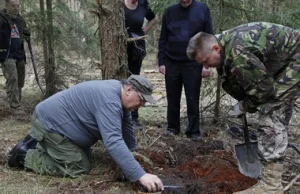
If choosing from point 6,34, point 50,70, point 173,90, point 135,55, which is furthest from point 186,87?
point 6,34

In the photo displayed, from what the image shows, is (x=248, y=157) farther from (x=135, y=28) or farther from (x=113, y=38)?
(x=135, y=28)

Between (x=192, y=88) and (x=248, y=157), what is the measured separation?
1.63 meters

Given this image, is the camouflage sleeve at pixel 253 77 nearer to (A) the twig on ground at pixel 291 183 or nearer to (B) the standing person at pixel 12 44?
(A) the twig on ground at pixel 291 183

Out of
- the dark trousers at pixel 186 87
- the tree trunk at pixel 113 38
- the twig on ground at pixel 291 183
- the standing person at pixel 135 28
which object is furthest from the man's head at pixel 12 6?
the twig on ground at pixel 291 183

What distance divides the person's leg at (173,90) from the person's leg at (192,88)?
12 centimetres

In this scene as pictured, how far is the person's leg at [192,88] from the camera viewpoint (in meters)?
5.59

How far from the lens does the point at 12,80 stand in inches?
299

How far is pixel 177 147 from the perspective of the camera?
16.5ft

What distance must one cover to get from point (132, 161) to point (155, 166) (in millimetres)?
871

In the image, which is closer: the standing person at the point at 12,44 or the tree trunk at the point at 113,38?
the tree trunk at the point at 113,38

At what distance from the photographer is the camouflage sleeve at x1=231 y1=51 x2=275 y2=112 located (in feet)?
11.5

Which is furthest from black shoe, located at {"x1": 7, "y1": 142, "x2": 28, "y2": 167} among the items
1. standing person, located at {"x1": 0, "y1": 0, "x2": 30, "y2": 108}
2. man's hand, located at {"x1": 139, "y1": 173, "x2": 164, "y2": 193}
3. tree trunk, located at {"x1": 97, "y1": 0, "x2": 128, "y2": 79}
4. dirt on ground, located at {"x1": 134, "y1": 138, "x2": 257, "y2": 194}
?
standing person, located at {"x1": 0, "y1": 0, "x2": 30, "y2": 108}

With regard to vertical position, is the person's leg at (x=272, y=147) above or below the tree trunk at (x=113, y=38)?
below

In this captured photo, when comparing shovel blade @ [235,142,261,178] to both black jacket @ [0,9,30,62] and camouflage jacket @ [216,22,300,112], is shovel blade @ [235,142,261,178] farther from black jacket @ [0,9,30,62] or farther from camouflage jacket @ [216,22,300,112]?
black jacket @ [0,9,30,62]
